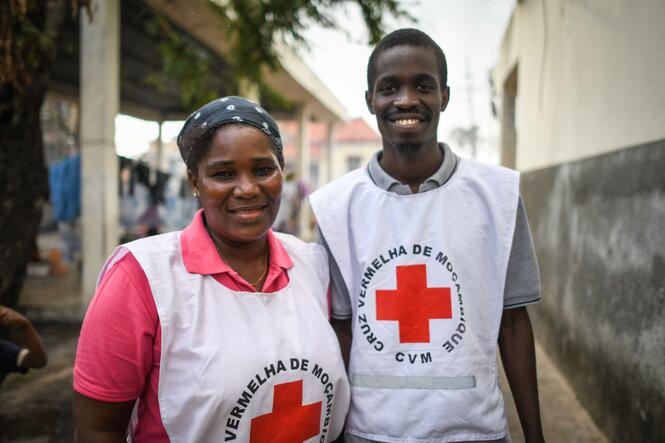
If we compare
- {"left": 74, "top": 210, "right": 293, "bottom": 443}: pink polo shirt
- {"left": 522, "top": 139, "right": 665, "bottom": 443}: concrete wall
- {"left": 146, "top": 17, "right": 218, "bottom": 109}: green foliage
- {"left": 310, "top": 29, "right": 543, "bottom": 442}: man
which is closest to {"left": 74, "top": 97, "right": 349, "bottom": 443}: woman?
{"left": 74, "top": 210, "right": 293, "bottom": 443}: pink polo shirt

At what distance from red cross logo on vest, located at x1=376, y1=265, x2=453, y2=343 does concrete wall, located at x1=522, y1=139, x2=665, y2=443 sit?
3.81 feet

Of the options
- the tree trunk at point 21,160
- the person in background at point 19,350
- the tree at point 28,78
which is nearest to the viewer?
the person in background at point 19,350

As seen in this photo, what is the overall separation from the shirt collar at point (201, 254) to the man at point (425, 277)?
25cm

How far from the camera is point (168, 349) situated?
1.19 metres

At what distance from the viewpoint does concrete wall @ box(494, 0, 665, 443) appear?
7.22ft

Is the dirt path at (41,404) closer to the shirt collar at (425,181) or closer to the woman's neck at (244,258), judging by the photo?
the woman's neck at (244,258)

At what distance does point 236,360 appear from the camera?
1.21m

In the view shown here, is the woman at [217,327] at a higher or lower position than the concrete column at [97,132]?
lower

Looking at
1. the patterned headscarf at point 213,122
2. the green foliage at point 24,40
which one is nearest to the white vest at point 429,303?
the patterned headscarf at point 213,122

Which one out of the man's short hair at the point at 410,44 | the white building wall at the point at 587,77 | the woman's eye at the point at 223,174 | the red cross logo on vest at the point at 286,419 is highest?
the white building wall at the point at 587,77

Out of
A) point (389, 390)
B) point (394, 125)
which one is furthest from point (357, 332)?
point (394, 125)

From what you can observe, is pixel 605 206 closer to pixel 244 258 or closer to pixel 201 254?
pixel 244 258

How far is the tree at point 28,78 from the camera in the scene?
305cm

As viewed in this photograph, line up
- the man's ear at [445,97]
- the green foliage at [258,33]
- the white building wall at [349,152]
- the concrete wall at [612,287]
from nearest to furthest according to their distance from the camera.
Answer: the man's ear at [445,97]
the concrete wall at [612,287]
the green foliage at [258,33]
the white building wall at [349,152]
